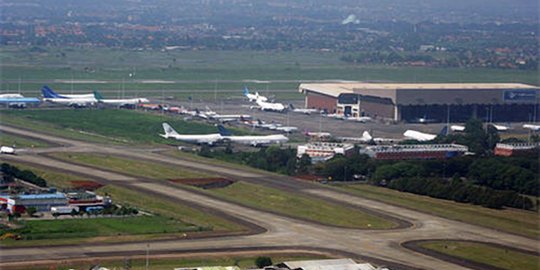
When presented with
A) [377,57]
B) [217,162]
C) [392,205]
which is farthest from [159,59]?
[392,205]

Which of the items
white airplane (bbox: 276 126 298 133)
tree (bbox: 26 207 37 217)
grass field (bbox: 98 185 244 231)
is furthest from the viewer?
white airplane (bbox: 276 126 298 133)

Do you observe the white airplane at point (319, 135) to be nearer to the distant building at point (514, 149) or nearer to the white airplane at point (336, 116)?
the white airplane at point (336, 116)

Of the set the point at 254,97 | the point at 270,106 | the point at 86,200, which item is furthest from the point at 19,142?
the point at 254,97

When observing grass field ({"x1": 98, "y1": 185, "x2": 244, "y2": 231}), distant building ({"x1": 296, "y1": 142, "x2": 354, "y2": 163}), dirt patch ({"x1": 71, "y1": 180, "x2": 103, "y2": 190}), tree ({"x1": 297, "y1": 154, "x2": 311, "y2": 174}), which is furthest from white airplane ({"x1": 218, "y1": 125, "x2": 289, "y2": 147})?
grass field ({"x1": 98, "y1": 185, "x2": 244, "y2": 231})

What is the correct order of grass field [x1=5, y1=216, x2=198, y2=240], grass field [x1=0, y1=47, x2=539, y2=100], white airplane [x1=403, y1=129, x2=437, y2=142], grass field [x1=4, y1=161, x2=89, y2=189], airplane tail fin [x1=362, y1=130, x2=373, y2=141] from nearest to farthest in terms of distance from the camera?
grass field [x1=5, y1=216, x2=198, y2=240] < grass field [x1=4, y1=161, x2=89, y2=189] < airplane tail fin [x1=362, y1=130, x2=373, y2=141] < white airplane [x1=403, y1=129, x2=437, y2=142] < grass field [x1=0, y1=47, x2=539, y2=100]

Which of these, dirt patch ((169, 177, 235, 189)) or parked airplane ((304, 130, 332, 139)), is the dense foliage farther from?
parked airplane ((304, 130, 332, 139))

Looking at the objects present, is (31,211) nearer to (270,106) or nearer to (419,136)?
(419,136)
